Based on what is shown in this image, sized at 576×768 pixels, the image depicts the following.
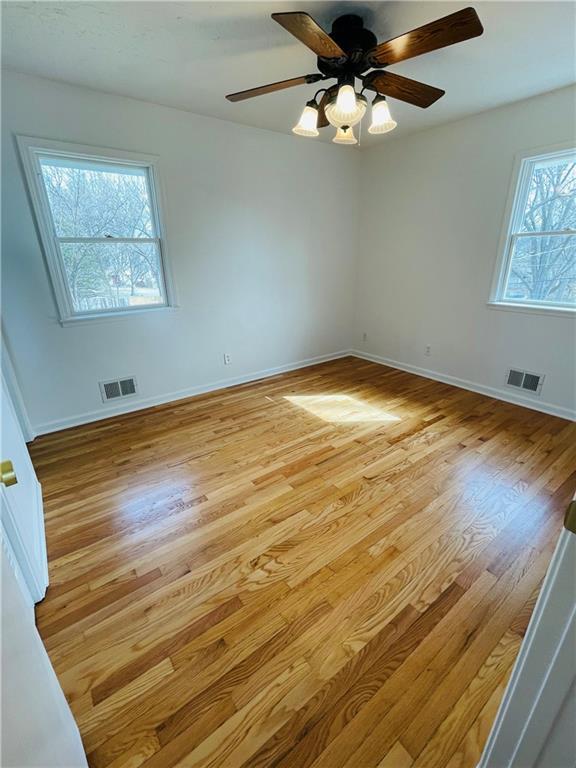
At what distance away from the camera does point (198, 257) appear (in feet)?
11.2

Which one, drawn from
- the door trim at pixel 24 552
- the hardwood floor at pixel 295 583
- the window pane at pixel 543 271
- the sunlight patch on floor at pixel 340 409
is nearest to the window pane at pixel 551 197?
the window pane at pixel 543 271

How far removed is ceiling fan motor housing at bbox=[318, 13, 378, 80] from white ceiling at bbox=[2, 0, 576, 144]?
2.1 inches

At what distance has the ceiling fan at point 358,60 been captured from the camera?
143 centimetres

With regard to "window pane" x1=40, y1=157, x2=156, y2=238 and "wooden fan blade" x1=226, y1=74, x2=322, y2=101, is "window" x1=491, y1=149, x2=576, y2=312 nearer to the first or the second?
"wooden fan blade" x1=226, y1=74, x2=322, y2=101

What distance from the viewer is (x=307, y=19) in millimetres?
1383

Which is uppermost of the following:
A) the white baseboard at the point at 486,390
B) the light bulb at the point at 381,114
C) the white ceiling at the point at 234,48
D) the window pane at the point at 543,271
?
the white ceiling at the point at 234,48

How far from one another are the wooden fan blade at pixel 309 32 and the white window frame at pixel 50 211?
190 cm

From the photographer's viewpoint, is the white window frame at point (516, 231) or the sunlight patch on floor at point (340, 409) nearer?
the white window frame at point (516, 231)

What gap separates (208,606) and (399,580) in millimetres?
883

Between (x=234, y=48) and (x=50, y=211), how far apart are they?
1760mm

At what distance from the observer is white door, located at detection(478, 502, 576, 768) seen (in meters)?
0.61

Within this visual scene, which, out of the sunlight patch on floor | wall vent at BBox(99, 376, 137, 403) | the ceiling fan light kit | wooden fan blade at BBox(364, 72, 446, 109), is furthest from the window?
wall vent at BBox(99, 376, 137, 403)

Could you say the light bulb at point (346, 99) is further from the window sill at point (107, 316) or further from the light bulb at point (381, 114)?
the window sill at point (107, 316)

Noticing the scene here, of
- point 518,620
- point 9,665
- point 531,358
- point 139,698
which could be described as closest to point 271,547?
point 139,698
